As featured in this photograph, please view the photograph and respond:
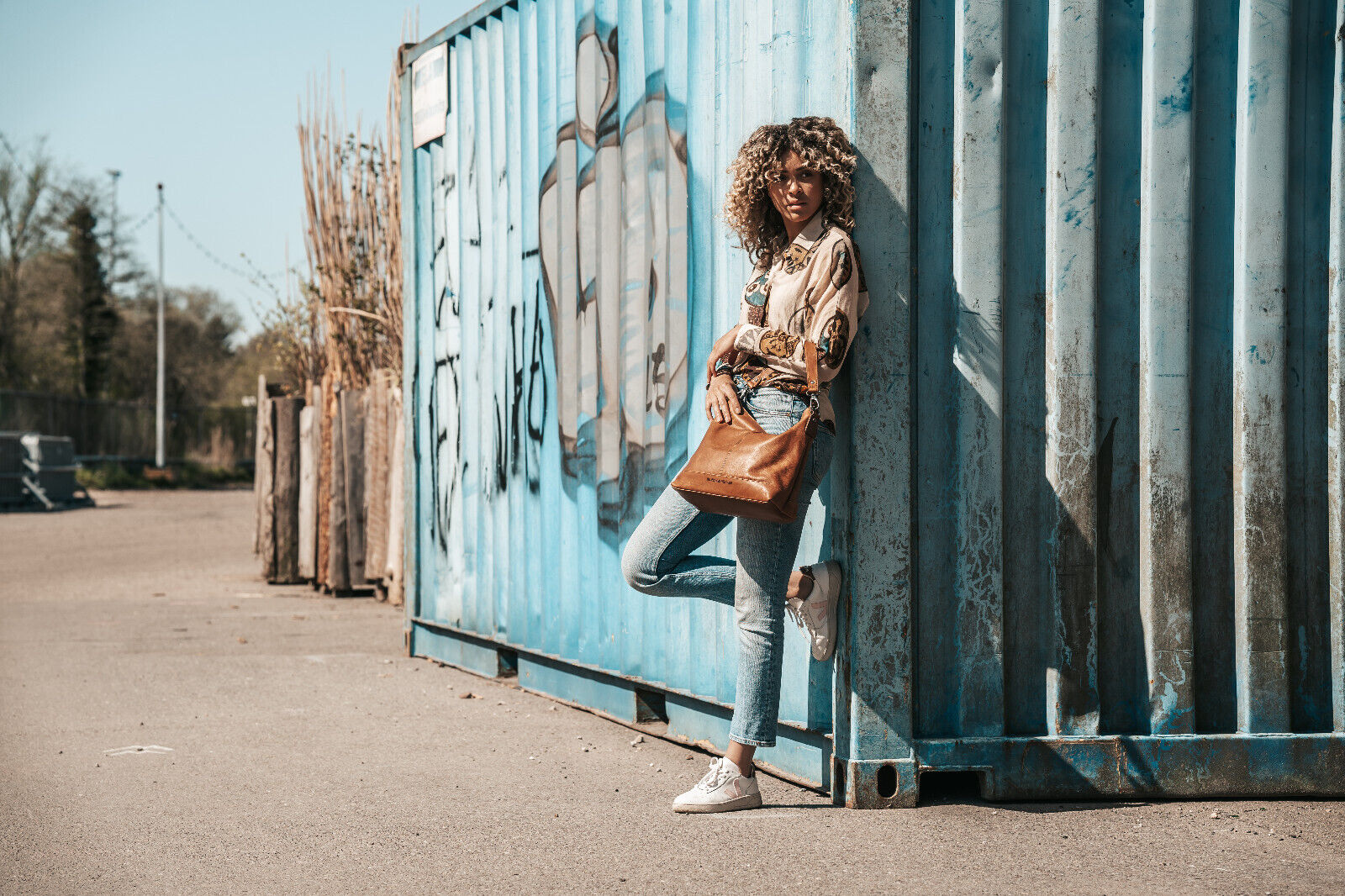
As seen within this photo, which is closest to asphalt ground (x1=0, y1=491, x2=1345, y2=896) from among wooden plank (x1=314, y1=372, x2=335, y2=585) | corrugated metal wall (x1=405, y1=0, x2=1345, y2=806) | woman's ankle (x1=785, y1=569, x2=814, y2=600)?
corrugated metal wall (x1=405, y1=0, x2=1345, y2=806)

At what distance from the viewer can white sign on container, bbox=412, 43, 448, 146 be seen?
6.41 meters

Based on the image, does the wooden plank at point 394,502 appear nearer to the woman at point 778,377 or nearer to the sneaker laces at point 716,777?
the woman at point 778,377

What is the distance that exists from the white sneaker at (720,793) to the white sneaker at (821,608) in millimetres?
434

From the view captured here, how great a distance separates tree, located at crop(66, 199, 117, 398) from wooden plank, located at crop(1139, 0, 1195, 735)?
3955cm

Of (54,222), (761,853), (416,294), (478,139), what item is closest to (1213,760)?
(761,853)

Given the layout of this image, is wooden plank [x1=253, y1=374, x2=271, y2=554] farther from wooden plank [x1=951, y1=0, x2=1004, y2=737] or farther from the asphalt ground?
wooden plank [x1=951, y1=0, x2=1004, y2=737]

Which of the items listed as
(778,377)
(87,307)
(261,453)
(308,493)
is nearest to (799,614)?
(778,377)

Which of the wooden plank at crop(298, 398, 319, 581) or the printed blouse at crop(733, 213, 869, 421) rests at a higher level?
the printed blouse at crop(733, 213, 869, 421)

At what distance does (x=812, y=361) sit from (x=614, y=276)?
5.67ft

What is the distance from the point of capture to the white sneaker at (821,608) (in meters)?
3.60

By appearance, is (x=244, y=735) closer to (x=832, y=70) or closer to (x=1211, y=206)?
(x=832, y=70)

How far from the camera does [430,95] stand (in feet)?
21.6

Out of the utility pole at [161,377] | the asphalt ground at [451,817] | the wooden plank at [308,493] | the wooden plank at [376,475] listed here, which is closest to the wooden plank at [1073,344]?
the asphalt ground at [451,817]

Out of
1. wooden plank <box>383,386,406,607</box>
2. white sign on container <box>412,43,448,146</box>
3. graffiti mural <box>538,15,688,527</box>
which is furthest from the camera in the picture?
wooden plank <box>383,386,406,607</box>
